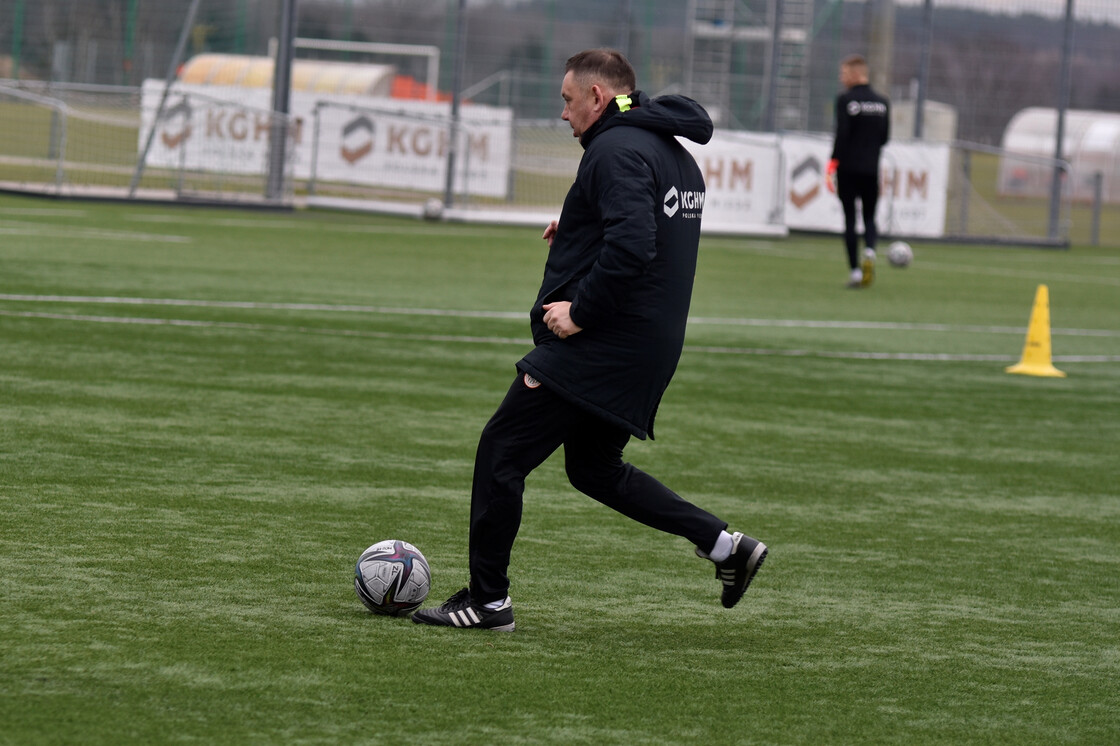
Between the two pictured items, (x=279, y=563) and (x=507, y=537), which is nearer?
(x=507, y=537)

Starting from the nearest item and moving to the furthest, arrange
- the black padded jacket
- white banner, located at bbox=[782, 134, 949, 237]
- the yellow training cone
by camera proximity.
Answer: the black padded jacket, the yellow training cone, white banner, located at bbox=[782, 134, 949, 237]

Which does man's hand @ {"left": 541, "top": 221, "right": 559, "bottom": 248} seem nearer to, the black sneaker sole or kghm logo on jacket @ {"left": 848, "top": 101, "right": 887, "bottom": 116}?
the black sneaker sole

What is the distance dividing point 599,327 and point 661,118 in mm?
616

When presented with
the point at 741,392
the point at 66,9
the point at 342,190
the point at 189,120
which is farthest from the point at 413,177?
the point at 741,392

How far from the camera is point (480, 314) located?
46.1ft

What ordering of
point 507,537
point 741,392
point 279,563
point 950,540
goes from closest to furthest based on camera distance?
point 507,537 → point 279,563 → point 950,540 → point 741,392

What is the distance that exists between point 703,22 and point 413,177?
1264 cm

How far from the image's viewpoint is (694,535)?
17.0ft

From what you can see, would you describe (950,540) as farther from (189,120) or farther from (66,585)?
(189,120)

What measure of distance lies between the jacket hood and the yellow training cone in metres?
7.73

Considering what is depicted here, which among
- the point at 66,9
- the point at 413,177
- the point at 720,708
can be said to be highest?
the point at 66,9

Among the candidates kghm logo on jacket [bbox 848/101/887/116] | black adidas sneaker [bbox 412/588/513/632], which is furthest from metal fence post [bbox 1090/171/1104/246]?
black adidas sneaker [bbox 412/588/513/632]

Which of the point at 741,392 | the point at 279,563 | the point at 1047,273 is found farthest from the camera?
the point at 1047,273

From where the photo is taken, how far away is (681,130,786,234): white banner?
28.2 meters
